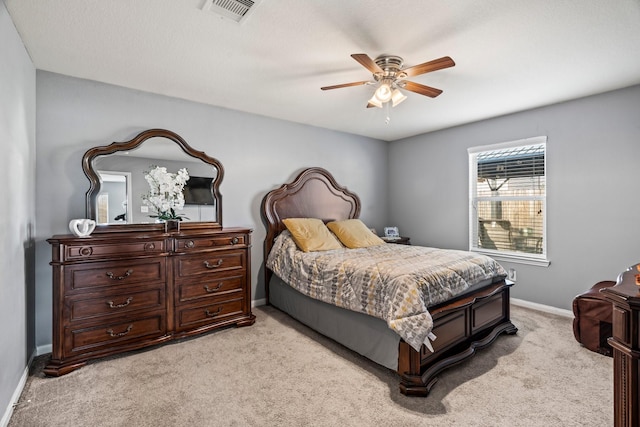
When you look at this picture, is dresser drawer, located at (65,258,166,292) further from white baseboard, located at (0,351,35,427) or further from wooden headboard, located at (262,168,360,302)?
wooden headboard, located at (262,168,360,302)

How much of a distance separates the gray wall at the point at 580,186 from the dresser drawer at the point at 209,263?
310 centimetres

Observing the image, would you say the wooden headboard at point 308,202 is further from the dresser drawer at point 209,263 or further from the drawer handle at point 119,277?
the drawer handle at point 119,277

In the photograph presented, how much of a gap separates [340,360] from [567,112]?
3553 millimetres

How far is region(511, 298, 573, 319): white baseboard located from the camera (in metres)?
3.45

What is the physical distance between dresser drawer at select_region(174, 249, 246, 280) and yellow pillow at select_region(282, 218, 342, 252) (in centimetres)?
66

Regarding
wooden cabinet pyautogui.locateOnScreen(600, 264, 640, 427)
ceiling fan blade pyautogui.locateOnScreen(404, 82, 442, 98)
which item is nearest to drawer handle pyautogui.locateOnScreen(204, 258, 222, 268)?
ceiling fan blade pyautogui.locateOnScreen(404, 82, 442, 98)

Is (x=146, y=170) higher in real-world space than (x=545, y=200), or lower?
higher

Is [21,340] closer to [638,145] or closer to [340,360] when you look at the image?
[340,360]

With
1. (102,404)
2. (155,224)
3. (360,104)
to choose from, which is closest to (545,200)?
(360,104)

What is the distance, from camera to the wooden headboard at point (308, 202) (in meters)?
3.92

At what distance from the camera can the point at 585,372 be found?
2.29 m

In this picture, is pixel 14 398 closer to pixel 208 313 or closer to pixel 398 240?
pixel 208 313

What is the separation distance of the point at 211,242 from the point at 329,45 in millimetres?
2032

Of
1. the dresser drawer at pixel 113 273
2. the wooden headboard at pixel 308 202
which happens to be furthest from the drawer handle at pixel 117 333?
the wooden headboard at pixel 308 202
